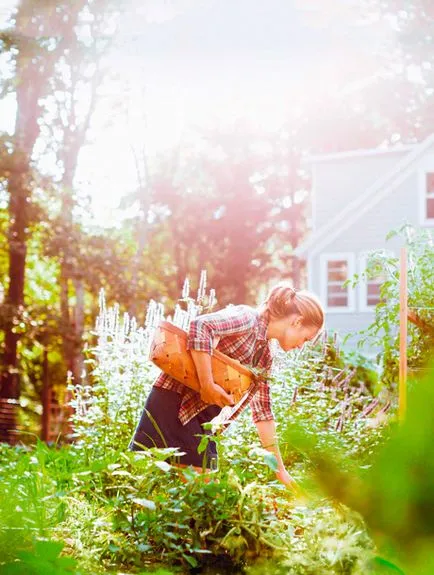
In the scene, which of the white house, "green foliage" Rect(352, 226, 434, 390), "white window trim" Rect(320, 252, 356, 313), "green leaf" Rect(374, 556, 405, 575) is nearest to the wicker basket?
"green leaf" Rect(374, 556, 405, 575)

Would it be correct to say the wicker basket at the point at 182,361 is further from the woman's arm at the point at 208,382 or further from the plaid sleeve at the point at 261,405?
the plaid sleeve at the point at 261,405

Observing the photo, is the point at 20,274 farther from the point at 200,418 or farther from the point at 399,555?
the point at 399,555

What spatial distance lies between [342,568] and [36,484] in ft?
6.29

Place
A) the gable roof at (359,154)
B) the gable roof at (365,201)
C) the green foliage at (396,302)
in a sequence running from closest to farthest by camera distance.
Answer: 1. the green foliage at (396,302)
2. the gable roof at (365,201)
3. the gable roof at (359,154)

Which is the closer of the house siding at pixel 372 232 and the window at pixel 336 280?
the house siding at pixel 372 232

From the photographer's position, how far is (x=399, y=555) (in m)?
0.43

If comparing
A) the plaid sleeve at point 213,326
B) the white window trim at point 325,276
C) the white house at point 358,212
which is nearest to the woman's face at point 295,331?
the plaid sleeve at point 213,326

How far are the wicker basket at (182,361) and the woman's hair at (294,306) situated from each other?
241 mm

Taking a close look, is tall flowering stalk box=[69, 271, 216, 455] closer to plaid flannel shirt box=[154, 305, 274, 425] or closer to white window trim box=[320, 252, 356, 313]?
plaid flannel shirt box=[154, 305, 274, 425]

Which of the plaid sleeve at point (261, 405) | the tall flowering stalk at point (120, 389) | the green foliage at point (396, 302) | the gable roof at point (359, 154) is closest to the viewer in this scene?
the plaid sleeve at point (261, 405)

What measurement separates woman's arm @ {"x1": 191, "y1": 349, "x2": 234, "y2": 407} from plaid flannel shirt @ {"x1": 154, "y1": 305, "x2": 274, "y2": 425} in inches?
0.9

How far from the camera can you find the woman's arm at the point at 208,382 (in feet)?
9.78

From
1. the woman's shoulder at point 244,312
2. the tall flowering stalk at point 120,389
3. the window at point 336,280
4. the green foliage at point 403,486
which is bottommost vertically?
the tall flowering stalk at point 120,389

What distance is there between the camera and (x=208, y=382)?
9.79ft
